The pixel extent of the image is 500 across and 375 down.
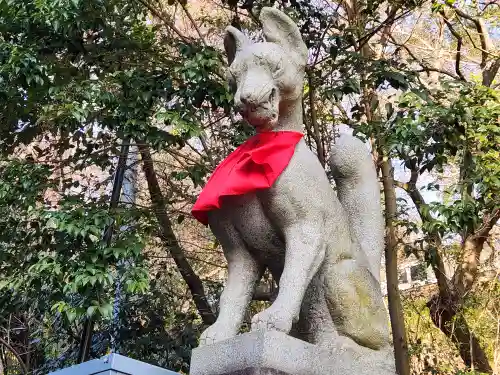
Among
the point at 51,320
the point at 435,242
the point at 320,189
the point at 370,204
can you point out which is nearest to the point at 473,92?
the point at 435,242

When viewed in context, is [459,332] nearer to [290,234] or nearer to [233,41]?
[290,234]

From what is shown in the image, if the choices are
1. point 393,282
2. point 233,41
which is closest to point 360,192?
point 233,41

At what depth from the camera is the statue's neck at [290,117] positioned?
3.31 meters

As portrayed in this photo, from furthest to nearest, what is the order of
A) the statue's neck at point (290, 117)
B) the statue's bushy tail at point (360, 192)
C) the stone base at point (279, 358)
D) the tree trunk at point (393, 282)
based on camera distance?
the tree trunk at point (393, 282)
the statue's bushy tail at point (360, 192)
the statue's neck at point (290, 117)
the stone base at point (279, 358)

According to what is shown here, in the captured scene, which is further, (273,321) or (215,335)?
(215,335)

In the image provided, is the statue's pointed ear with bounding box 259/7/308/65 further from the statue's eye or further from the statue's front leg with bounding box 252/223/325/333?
the statue's front leg with bounding box 252/223/325/333

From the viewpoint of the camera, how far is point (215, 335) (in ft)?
10.3

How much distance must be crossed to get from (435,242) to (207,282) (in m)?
2.34

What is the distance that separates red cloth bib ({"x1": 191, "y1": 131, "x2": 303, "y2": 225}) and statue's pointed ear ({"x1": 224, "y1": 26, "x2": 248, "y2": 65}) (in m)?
0.43

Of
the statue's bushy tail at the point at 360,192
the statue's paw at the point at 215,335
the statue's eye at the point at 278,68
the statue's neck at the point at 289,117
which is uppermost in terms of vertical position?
the statue's eye at the point at 278,68

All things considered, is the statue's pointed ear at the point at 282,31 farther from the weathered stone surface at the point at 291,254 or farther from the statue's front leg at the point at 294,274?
the statue's front leg at the point at 294,274

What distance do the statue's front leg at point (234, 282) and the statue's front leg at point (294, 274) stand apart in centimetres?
24

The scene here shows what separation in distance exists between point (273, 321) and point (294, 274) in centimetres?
24

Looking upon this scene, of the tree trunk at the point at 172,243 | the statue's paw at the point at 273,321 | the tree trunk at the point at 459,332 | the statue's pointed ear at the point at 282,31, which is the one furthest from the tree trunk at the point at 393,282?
the statue's paw at the point at 273,321
